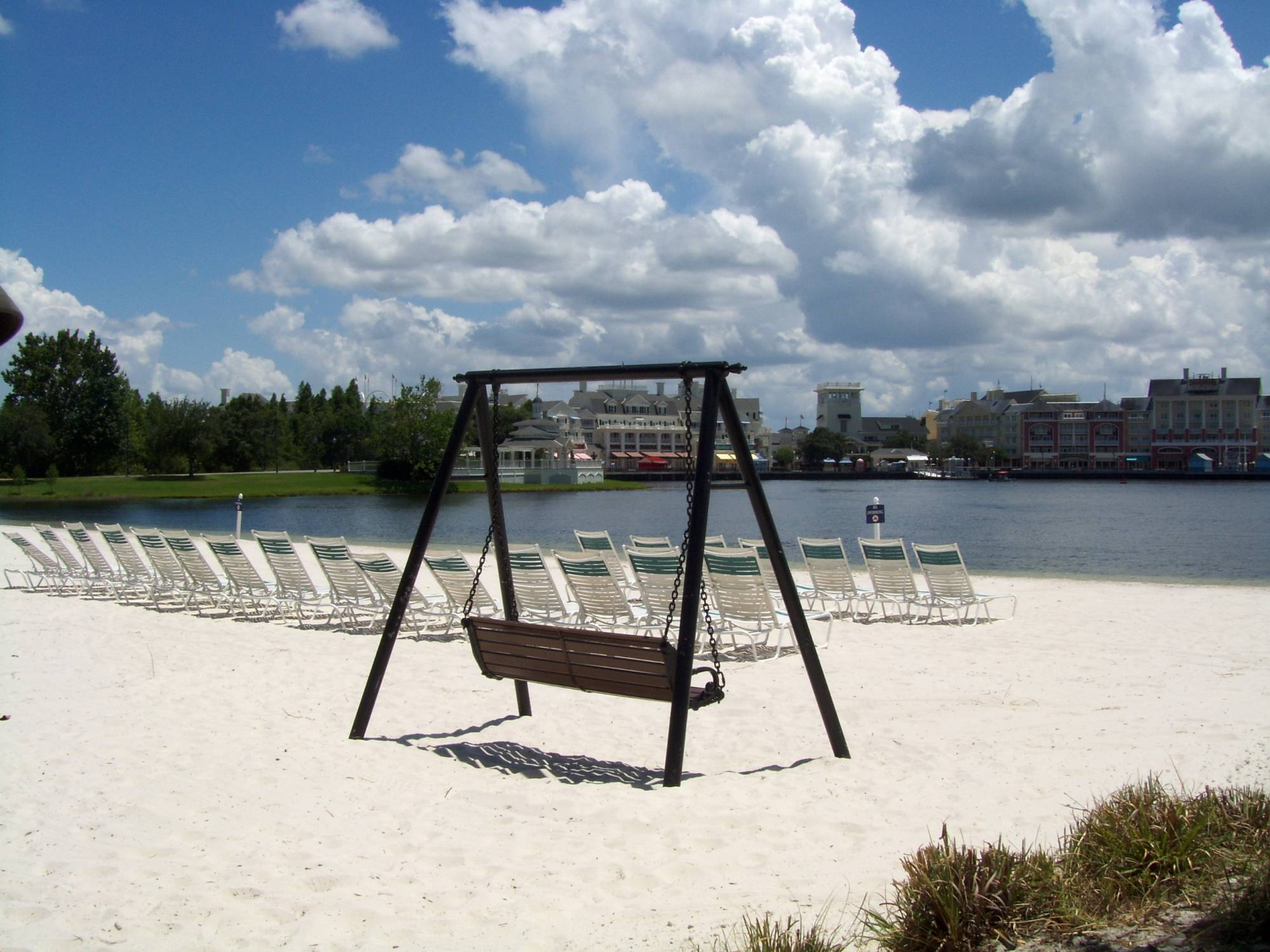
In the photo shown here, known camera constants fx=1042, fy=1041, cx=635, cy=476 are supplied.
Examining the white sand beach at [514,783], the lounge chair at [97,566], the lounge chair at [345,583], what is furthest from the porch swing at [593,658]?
the lounge chair at [97,566]

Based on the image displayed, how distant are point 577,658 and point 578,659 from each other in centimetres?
1

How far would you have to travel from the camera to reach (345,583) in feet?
38.5

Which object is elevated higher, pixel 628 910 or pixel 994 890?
pixel 994 890

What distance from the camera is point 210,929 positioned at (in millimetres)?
3939

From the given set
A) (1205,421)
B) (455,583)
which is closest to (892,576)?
(455,583)

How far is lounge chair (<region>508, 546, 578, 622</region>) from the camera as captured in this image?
10578 millimetres

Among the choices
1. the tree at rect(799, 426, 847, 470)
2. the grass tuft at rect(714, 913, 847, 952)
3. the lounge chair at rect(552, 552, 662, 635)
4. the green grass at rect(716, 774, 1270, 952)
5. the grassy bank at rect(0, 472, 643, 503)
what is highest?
the tree at rect(799, 426, 847, 470)

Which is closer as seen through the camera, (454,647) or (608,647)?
(608,647)

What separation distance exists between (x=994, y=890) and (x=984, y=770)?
2538 millimetres

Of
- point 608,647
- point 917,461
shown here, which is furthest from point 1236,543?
point 917,461

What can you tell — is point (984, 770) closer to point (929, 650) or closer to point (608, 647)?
point (608, 647)

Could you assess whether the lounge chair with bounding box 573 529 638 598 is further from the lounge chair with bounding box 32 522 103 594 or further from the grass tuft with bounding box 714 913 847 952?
the grass tuft with bounding box 714 913 847 952

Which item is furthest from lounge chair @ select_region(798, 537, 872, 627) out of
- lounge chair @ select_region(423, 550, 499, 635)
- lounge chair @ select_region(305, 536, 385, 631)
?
lounge chair @ select_region(305, 536, 385, 631)

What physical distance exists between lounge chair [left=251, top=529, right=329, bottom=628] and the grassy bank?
58369mm
